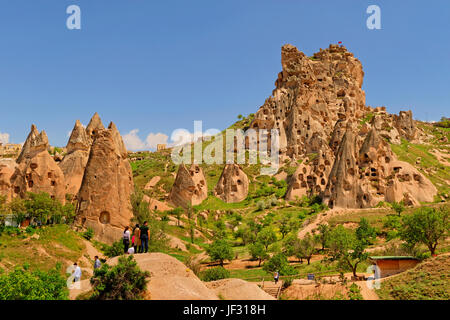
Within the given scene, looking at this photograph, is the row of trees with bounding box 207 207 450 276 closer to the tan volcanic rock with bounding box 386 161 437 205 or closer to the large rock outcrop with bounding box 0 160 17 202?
the tan volcanic rock with bounding box 386 161 437 205

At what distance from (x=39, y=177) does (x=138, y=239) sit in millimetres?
16452

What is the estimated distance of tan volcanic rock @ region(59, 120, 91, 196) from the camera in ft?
120

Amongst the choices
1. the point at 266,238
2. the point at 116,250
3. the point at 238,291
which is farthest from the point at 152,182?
the point at 238,291

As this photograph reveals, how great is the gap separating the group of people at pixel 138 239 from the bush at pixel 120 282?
3439 mm

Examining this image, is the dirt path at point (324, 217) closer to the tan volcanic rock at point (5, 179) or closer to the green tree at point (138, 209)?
the green tree at point (138, 209)

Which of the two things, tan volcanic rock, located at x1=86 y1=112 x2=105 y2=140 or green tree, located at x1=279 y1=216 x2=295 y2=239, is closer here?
tan volcanic rock, located at x1=86 y1=112 x2=105 y2=140

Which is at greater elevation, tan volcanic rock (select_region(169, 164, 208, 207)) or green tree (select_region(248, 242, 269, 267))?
tan volcanic rock (select_region(169, 164, 208, 207))

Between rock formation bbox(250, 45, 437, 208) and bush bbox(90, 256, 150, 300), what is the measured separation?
39.7m

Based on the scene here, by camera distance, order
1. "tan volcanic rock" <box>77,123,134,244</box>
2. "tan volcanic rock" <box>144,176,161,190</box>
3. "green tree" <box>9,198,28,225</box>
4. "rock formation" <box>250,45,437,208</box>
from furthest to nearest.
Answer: "tan volcanic rock" <box>144,176,161,190</box> → "rock formation" <box>250,45,437,208</box> → "tan volcanic rock" <box>77,123,134,244</box> → "green tree" <box>9,198,28,225</box>

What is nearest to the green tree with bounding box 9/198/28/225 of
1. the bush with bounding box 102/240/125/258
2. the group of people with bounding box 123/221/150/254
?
the bush with bounding box 102/240/125/258

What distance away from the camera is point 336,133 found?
73.4 metres

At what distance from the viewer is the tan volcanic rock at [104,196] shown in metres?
26.6
